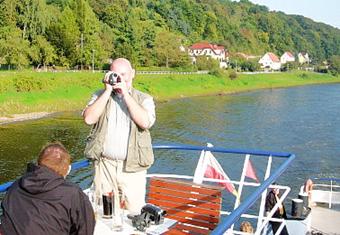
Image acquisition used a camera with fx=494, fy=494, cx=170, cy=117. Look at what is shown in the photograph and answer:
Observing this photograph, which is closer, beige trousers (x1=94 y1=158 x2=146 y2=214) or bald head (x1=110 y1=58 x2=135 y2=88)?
bald head (x1=110 y1=58 x2=135 y2=88)

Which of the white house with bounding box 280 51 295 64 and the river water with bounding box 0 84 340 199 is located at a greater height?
the white house with bounding box 280 51 295 64

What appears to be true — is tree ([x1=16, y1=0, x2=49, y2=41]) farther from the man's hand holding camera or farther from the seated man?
the seated man

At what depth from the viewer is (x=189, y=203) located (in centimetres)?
559

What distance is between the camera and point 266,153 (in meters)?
6.77

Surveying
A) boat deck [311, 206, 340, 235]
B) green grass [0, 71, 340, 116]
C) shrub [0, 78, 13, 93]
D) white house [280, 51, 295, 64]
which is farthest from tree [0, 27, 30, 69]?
white house [280, 51, 295, 64]

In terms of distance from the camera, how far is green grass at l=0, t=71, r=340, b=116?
165ft

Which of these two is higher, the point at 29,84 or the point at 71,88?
the point at 29,84

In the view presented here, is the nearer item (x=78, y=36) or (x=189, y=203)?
(x=189, y=203)

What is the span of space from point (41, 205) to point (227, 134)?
117 ft

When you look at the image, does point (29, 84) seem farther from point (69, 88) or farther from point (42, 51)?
point (42, 51)

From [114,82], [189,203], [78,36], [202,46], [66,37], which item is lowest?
[189,203]

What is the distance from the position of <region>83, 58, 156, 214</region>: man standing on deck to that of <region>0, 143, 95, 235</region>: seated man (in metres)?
1.24

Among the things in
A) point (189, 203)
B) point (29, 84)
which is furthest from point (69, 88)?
point (189, 203)

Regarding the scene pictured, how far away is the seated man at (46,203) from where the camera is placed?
3.55 m
